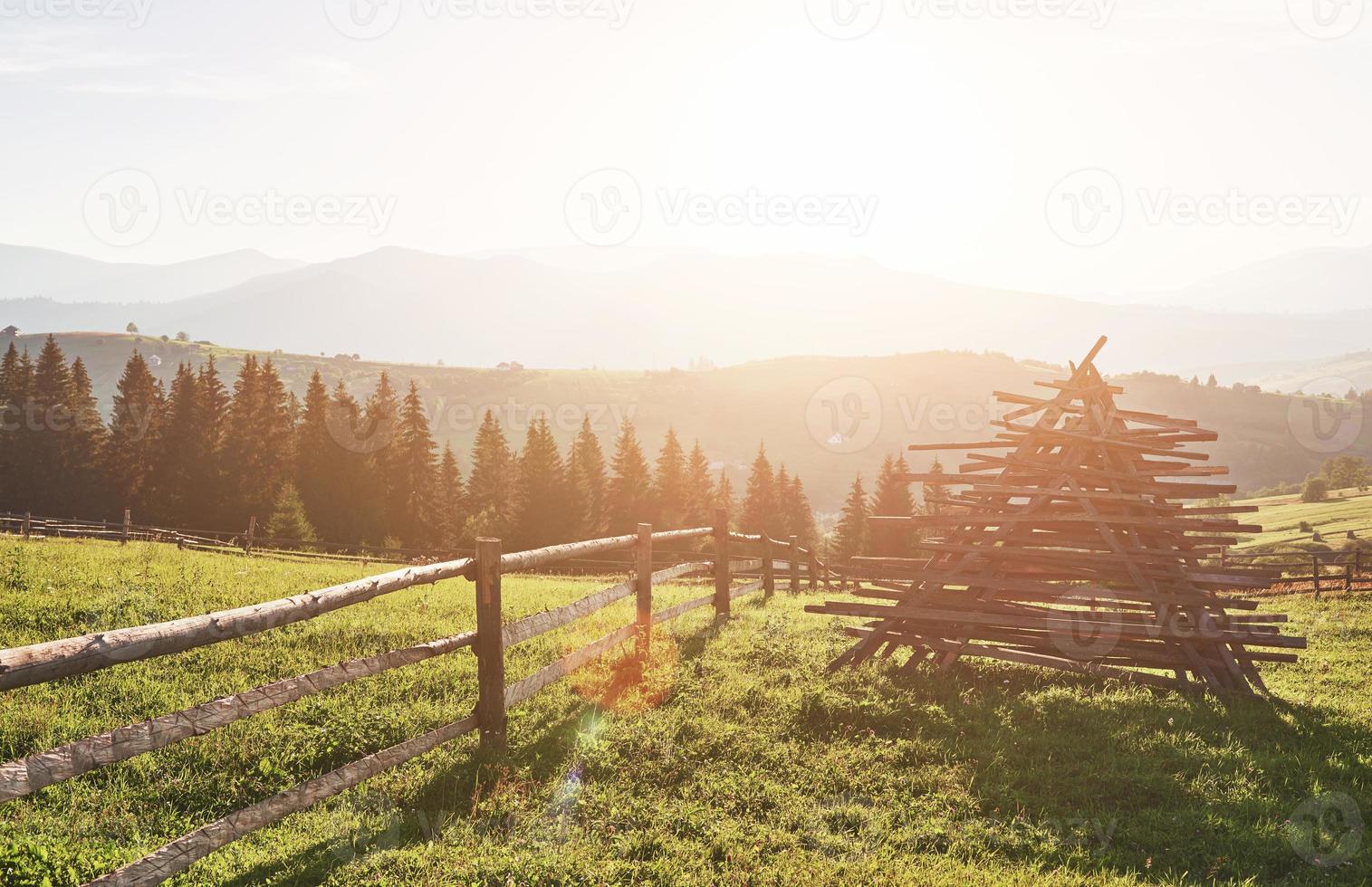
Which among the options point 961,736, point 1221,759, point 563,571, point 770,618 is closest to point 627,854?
point 961,736

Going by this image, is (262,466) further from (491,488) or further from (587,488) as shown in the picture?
(587,488)

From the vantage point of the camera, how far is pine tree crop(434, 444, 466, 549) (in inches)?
2267

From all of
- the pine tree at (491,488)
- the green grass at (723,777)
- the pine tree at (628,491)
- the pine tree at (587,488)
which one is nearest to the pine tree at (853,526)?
the pine tree at (628,491)

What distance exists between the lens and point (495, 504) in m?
61.4

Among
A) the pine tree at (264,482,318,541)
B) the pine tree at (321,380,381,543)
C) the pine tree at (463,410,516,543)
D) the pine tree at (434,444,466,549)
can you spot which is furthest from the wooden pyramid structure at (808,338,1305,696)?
the pine tree at (321,380,381,543)

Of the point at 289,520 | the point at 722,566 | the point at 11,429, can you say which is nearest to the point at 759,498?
the point at 289,520

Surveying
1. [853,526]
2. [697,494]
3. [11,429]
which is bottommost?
[853,526]

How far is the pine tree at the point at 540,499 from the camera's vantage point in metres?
60.3

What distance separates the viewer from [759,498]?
73062mm

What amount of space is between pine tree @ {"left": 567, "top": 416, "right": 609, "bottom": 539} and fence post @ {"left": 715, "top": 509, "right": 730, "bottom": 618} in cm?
4719

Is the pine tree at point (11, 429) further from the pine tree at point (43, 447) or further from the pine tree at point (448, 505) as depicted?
the pine tree at point (448, 505)

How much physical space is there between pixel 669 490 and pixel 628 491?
3701mm

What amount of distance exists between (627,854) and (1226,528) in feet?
29.2

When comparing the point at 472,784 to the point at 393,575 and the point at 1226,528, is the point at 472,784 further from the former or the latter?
the point at 1226,528
